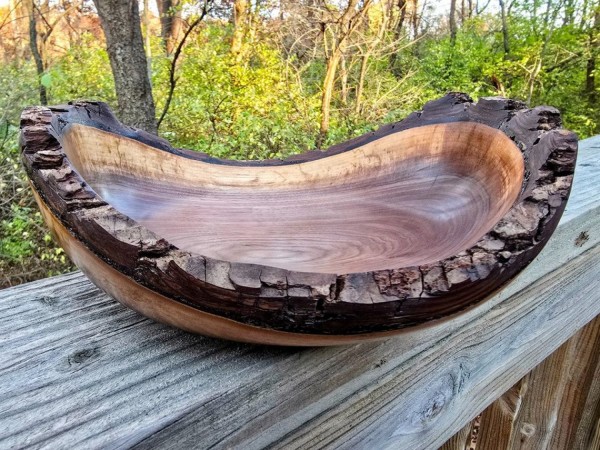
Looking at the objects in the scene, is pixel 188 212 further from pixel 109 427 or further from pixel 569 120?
pixel 569 120

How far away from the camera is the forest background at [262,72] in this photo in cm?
232

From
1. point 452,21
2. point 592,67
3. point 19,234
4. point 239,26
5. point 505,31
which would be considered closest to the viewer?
point 19,234

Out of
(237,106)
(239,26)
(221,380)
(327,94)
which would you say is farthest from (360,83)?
(221,380)

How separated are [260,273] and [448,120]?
499mm

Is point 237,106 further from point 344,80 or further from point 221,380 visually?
point 221,380

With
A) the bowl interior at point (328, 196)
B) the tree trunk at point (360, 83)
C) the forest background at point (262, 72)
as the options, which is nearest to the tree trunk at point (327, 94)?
the forest background at point (262, 72)

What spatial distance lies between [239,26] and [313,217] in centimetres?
407

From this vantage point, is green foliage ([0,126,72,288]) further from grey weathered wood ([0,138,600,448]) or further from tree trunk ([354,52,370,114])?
tree trunk ([354,52,370,114])

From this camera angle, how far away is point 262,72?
3.91 m

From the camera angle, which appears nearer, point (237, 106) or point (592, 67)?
point (237, 106)

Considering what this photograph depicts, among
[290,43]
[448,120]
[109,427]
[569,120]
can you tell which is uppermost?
[290,43]

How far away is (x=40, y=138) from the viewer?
41 centimetres

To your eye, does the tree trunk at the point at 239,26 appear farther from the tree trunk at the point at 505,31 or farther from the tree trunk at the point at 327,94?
the tree trunk at the point at 505,31

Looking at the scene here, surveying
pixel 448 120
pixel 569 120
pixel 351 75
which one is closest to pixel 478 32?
pixel 569 120
